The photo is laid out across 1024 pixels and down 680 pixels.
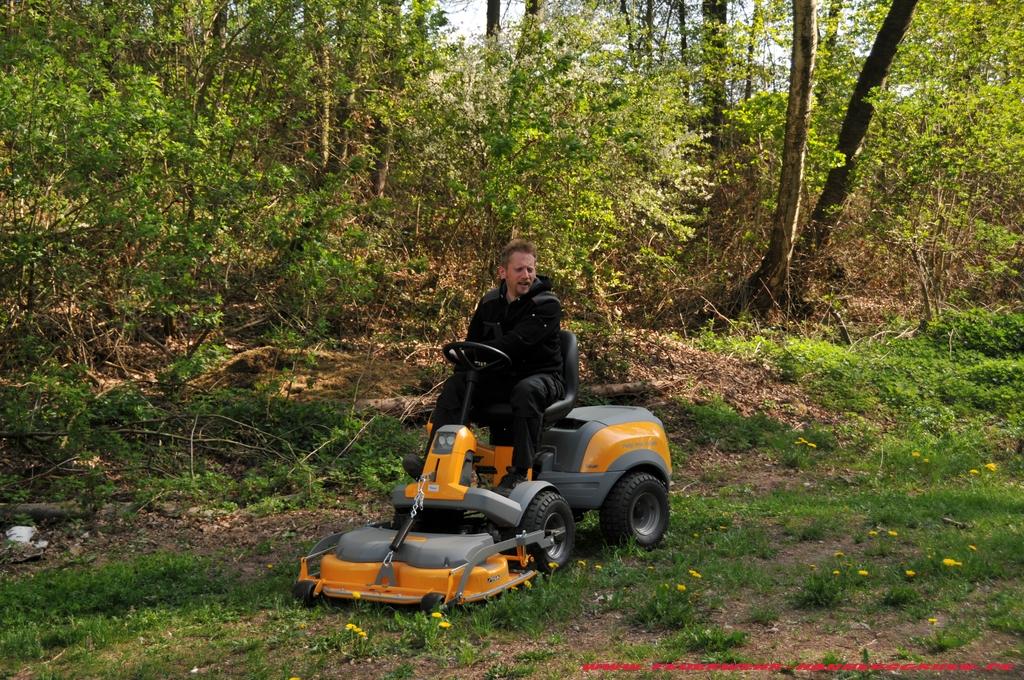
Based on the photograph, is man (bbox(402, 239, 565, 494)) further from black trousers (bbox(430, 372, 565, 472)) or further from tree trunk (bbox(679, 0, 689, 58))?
tree trunk (bbox(679, 0, 689, 58))

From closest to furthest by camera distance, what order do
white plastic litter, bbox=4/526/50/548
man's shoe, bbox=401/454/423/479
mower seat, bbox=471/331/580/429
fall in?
man's shoe, bbox=401/454/423/479 < mower seat, bbox=471/331/580/429 < white plastic litter, bbox=4/526/50/548

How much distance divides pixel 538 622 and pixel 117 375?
21.8 ft

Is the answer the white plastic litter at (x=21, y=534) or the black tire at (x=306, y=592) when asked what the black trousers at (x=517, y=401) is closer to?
the black tire at (x=306, y=592)

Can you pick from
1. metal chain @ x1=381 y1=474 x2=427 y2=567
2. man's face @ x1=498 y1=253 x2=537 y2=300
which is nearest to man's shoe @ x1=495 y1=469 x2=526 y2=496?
metal chain @ x1=381 y1=474 x2=427 y2=567

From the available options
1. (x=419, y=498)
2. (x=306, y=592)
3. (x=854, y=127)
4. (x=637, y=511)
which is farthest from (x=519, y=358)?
(x=854, y=127)

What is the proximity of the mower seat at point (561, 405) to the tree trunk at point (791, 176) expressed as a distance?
882 cm

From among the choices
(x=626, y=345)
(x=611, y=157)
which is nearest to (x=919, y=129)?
(x=611, y=157)

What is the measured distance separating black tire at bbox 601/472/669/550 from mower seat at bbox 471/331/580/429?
25.0 inches

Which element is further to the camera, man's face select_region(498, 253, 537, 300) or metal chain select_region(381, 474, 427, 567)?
man's face select_region(498, 253, 537, 300)

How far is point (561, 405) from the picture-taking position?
6680 millimetres

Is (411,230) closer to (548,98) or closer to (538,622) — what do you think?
(548,98)

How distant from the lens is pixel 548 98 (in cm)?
1194

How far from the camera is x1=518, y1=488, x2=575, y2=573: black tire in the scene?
6.12 m

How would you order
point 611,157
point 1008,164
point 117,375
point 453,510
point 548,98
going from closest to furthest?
point 453,510
point 117,375
point 548,98
point 611,157
point 1008,164
